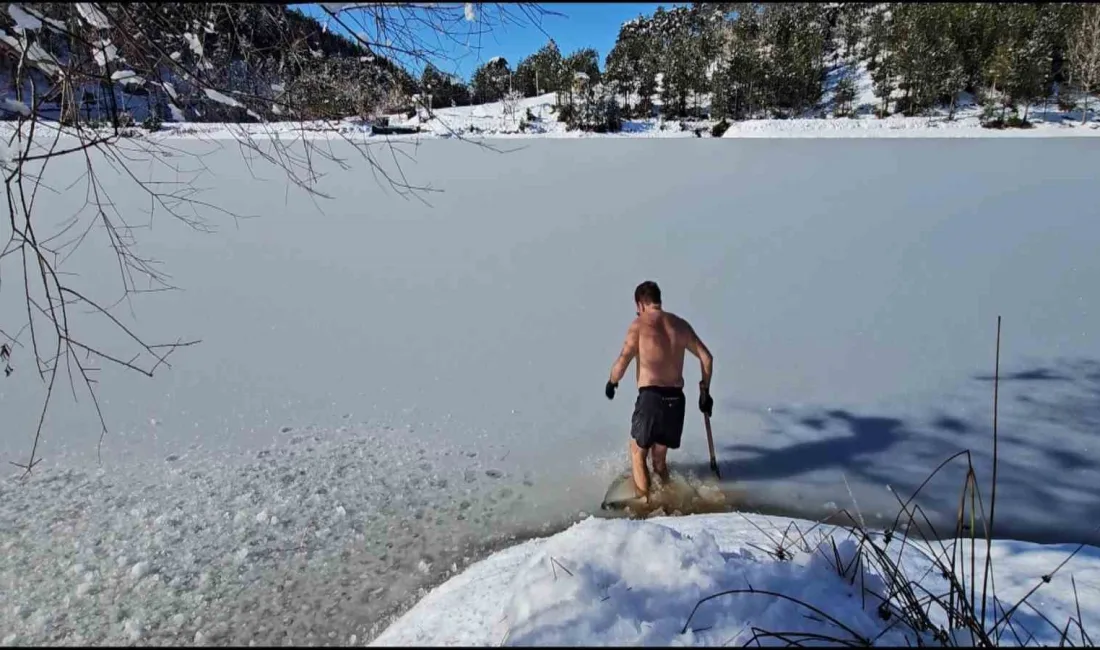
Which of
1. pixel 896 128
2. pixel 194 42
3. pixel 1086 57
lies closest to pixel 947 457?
pixel 194 42

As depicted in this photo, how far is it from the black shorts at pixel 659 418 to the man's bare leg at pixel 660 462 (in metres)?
0.08

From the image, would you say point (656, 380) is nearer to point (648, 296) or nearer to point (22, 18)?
point (648, 296)

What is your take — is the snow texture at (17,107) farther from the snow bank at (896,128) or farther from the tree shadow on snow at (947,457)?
the snow bank at (896,128)

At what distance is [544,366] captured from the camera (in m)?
5.25

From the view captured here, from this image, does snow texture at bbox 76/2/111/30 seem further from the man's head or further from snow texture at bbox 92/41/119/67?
the man's head

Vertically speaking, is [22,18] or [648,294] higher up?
[22,18]

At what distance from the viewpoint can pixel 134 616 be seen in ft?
8.20

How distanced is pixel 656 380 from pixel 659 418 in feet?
0.73

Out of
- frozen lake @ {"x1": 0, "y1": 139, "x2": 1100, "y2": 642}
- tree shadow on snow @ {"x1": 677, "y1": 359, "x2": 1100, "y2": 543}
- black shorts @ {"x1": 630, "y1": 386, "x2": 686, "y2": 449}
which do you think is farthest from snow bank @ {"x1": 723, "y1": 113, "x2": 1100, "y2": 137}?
black shorts @ {"x1": 630, "y1": 386, "x2": 686, "y2": 449}

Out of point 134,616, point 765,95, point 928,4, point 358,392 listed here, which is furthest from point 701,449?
point 928,4

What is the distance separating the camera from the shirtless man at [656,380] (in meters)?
3.49

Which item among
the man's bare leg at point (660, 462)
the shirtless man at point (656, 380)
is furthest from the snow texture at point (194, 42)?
the man's bare leg at point (660, 462)

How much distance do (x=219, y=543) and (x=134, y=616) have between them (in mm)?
474

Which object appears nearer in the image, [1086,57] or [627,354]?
[627,354]
